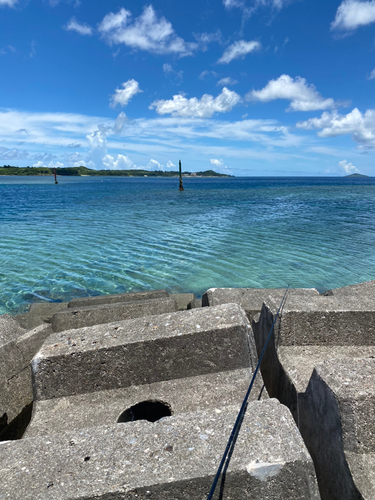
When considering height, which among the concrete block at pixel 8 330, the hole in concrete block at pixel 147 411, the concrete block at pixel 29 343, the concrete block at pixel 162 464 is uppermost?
the concrete block at pixel 162 464

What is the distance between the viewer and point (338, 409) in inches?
81.1

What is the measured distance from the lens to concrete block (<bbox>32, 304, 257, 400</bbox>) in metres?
2.97

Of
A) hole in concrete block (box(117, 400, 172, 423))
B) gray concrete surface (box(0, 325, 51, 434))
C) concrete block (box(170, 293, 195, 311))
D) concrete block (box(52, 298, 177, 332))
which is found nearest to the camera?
hole in concrete block (box(117, 400, 172, 423))

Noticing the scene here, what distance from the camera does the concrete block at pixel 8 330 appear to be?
3.68 metres

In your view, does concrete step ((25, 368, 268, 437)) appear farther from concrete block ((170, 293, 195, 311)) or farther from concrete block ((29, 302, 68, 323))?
concrete block ((29, 302, 68, 323))

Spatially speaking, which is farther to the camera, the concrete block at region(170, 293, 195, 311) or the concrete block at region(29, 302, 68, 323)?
the concrete block at region(170, 293, 195, 311)

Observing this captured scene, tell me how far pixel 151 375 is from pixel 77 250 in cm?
1118

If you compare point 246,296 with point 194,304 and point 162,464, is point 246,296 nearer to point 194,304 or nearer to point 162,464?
point 194,304

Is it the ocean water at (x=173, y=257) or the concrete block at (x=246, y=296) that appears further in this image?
the ocean water at (x=173, y=257)

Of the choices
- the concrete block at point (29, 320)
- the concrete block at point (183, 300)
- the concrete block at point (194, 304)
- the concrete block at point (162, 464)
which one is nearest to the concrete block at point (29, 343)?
the concrete block at point (162, 464)

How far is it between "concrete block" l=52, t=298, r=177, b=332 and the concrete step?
1.53 metres

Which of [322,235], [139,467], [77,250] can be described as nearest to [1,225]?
[77,250]

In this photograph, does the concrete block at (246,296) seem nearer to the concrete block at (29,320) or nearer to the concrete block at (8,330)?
the concrete block at (8,330)

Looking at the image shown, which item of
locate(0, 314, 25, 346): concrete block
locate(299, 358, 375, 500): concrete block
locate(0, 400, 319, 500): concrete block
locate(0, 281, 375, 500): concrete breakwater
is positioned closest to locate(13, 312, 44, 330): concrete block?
locate(0, 281, 375, 500): concrete breakwater
